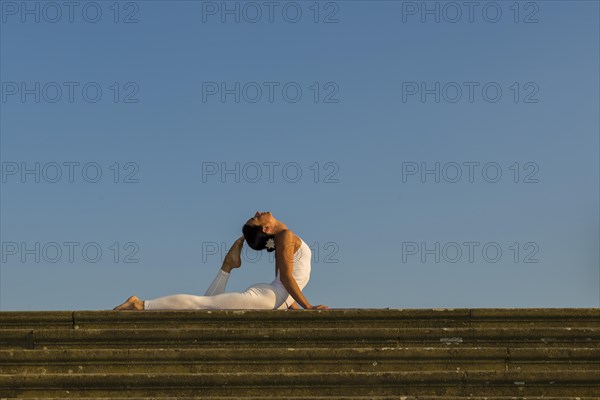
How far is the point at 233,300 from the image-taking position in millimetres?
9344

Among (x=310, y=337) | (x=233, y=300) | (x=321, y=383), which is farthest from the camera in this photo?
(x=233, y=300)

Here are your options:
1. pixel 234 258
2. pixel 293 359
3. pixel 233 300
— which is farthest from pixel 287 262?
pixel 293 359

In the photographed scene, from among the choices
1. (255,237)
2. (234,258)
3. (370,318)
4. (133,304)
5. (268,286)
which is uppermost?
(255,237)

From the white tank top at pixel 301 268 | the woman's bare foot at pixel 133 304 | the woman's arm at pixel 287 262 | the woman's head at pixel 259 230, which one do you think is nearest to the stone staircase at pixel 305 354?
the woman's bare foot at pixel 133 304

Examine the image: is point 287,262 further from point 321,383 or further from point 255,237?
point 321,383

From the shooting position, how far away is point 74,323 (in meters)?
8.38

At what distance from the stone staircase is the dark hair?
1627mm

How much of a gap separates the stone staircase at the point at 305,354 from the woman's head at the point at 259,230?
5.28 ft

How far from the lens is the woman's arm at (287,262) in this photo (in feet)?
30.5

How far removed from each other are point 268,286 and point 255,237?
0.56 m

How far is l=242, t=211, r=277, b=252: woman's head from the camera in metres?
9.66

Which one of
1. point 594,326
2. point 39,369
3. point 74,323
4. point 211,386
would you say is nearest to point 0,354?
point 39,369

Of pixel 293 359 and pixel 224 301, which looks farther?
pixel 224 301

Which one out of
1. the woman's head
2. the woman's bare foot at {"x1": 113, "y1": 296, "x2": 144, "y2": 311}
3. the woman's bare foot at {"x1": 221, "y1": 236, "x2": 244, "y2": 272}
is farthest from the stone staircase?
the woman's bare foot at {"x1": 221, "y1": 236, "x2": 244, "y2": 272}
